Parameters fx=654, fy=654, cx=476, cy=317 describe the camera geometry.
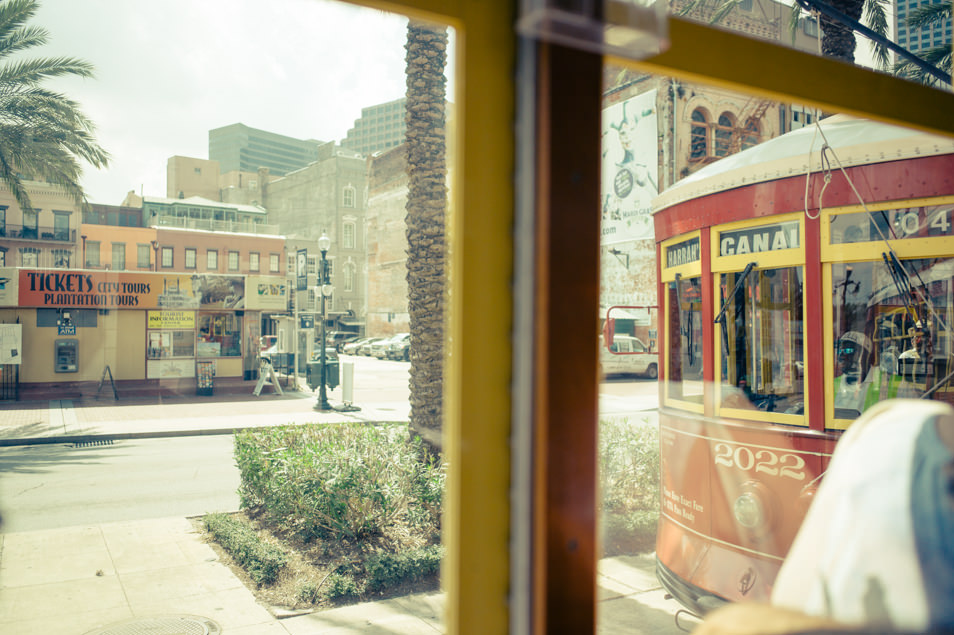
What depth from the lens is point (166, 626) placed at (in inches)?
193

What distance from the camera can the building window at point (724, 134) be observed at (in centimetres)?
1967

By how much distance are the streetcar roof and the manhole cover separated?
4.80 m

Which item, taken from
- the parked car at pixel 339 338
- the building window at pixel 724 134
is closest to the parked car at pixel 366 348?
the parked car at pixel 339 338

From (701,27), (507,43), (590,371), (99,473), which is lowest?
(99,473)

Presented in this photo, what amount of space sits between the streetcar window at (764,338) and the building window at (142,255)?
4864 centimetres

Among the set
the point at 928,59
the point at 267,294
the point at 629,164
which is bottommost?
the point at 267,294

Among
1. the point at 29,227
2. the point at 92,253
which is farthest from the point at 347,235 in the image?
the point at 29,227

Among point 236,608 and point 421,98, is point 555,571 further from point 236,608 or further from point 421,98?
point 421,98

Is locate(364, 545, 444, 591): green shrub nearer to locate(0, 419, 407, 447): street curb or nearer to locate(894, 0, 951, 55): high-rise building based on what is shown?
locate(0, 419, 407, 447): street curb

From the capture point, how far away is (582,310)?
1219 mm

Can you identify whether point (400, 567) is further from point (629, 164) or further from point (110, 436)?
point (629, 164)

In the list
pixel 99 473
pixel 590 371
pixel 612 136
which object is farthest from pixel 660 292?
pixel 612 136

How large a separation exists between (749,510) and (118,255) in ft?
165

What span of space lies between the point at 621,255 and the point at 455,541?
23.6 meters
